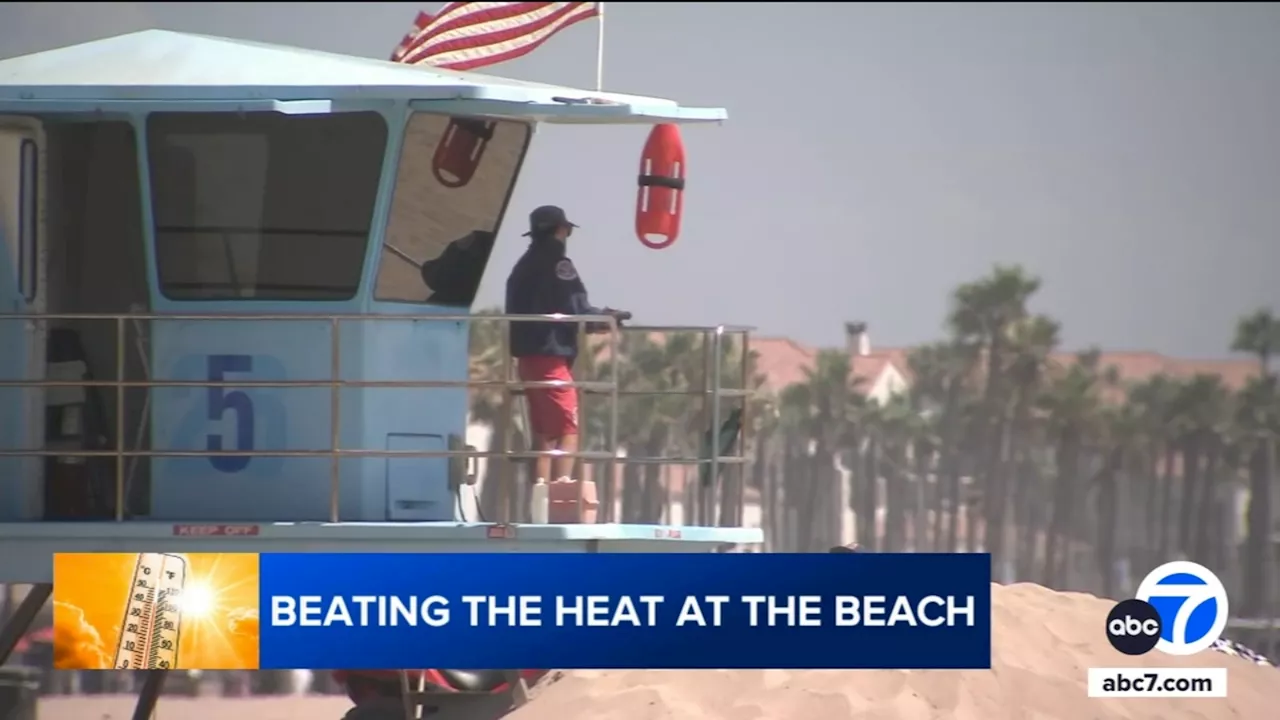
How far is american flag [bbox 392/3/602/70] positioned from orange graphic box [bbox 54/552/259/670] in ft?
18.0

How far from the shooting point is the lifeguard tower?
15453mm

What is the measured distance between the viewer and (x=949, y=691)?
17734mm

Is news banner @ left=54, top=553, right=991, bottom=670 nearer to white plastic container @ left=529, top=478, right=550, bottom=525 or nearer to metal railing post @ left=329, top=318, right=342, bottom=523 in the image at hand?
metal railing post @ left=329, top=318, right=342, bottom=523

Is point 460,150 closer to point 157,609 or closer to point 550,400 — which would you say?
point 550,400

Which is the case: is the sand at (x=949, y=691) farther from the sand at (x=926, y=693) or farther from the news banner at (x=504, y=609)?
the news banner at (x=504, y=609)

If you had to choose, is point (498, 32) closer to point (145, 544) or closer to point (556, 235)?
point (556, 235)

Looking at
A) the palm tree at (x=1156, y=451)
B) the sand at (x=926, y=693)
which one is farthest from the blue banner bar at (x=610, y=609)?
the palm tree at (x=1156, y=451)

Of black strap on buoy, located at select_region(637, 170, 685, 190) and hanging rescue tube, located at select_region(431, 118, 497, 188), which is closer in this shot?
hanging rescue tube, located at select_region(431, 118, 497, 188)

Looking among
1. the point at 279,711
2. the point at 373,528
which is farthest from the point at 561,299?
the point at 279,711

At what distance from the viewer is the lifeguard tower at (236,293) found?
608 inches

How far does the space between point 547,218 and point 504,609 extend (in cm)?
245

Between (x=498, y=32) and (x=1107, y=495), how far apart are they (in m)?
31.2

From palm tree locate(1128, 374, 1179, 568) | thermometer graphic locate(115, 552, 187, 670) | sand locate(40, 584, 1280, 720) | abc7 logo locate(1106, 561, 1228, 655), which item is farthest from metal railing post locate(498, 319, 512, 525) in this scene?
palm tree locate(1128, 374, 1179, 568)

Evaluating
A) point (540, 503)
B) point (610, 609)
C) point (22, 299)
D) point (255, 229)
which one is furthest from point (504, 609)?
point (22, 299)
